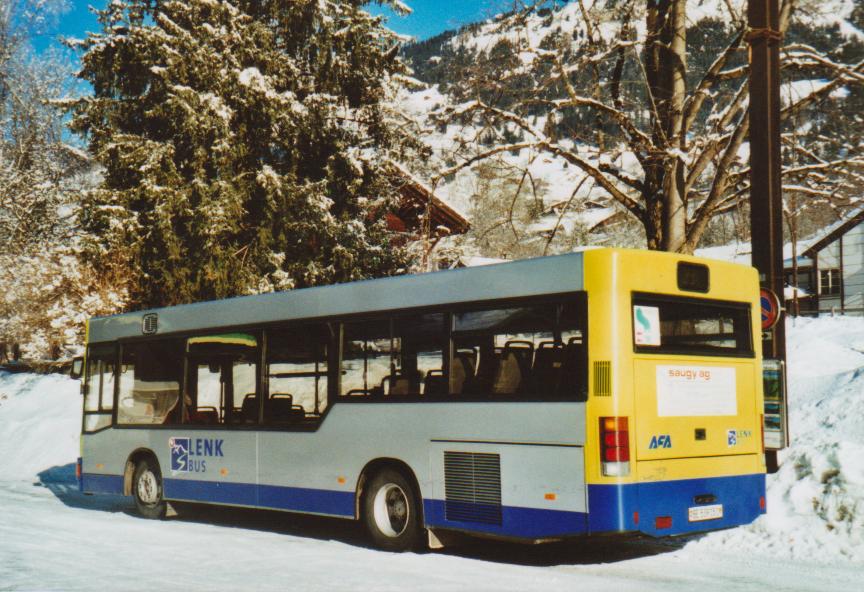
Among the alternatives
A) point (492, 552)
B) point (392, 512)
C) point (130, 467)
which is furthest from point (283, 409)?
point (130, 467)

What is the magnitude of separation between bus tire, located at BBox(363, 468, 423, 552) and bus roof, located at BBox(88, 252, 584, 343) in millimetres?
1715

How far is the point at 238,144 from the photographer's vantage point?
26.8 m

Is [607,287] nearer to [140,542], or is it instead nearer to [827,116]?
[140,542]

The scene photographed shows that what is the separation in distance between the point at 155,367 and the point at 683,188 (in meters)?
8.28

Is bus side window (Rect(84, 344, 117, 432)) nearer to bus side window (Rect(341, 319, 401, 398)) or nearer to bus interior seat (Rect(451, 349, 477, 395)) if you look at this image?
bus side window (Rect(341, 319, 401, 398))

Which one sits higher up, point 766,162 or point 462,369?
point 766,162

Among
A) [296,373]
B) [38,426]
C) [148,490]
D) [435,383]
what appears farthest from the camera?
[38,426]

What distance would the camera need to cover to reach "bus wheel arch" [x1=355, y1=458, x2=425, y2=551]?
30.7 feet

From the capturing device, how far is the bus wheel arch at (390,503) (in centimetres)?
937

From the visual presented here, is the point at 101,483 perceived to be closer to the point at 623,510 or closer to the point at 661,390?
the point at 623,510

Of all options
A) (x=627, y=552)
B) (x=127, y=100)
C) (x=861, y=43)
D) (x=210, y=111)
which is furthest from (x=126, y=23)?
(x=627, y=552)

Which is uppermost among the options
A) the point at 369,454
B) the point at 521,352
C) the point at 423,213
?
the point at 423,213

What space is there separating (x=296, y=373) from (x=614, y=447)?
428cm

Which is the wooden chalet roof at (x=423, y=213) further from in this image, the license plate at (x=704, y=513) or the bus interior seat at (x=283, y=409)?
the license plate at (x=704, y=513)
